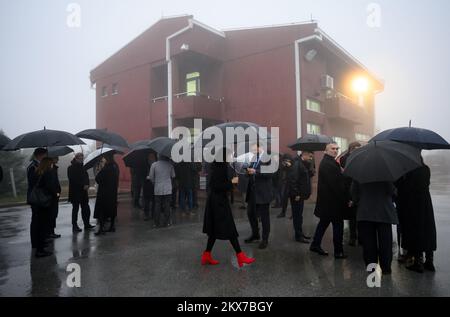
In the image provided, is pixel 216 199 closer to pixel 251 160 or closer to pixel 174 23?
pixel 251 160

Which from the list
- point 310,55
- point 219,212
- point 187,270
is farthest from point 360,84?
point 187,270

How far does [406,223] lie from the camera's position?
4.27m

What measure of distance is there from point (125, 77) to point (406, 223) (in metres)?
18.0

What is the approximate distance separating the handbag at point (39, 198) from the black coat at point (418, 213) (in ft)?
18.6

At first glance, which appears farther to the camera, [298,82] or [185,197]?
[298,82]

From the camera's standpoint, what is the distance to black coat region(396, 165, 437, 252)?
4102mm

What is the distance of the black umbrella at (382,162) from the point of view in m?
3.65

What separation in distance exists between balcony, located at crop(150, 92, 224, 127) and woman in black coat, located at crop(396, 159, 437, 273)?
476 inches

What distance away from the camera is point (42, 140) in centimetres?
571

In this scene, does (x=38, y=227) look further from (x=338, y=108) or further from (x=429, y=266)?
(x=338, y=108)

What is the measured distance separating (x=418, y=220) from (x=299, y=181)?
200cm

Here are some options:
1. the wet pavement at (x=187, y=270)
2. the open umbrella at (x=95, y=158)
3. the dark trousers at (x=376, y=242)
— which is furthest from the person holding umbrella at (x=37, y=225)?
the dark trousers at (x=376, y=242)

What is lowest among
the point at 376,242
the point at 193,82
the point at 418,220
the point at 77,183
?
the point at 376,242
